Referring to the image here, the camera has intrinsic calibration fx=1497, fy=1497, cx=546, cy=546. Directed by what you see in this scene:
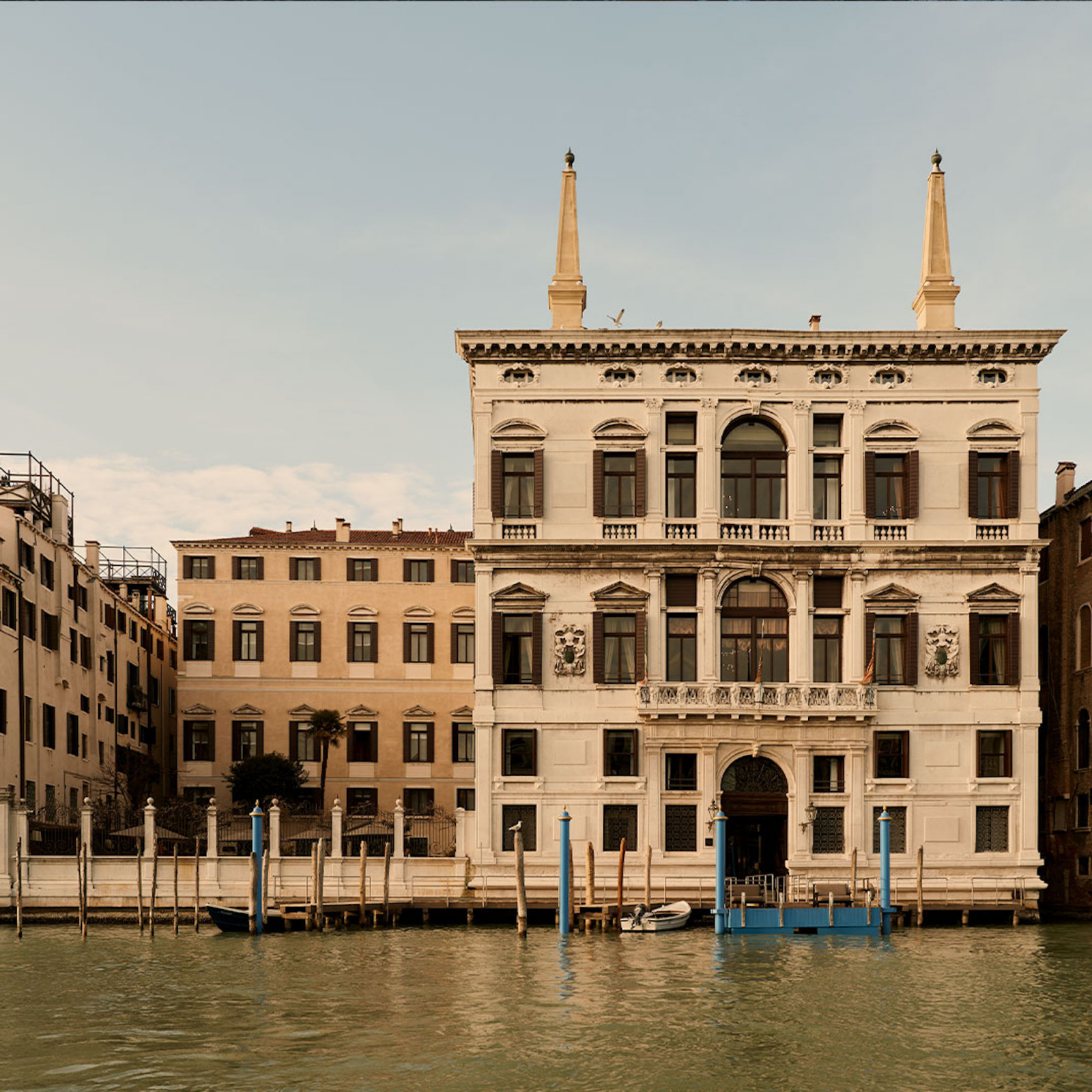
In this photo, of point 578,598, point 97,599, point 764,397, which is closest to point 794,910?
point 578,598

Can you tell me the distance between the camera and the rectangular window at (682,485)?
41000mm

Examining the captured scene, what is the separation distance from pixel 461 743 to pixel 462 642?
4013mm

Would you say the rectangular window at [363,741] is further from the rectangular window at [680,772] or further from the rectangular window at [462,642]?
the rectangular window at [680,772]

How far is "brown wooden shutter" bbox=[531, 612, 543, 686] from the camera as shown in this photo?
40.3 meters

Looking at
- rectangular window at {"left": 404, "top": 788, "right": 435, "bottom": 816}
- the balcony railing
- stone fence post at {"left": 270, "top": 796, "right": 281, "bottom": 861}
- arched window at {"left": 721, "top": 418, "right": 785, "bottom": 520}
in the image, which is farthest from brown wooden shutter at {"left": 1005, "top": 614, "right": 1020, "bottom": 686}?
rectangular window at {"left": 404, "top": 788, "right": 435, "bottom": 816}

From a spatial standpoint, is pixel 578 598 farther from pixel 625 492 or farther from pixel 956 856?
pixel 956 856

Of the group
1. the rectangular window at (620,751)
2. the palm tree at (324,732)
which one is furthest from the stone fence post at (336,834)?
the palm tree at (324,732)

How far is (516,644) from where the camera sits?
40.7 meters

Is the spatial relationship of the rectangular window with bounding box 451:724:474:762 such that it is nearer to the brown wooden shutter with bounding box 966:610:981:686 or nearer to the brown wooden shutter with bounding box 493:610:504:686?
the brown wooden shutter with bounding box 493:610:504:686

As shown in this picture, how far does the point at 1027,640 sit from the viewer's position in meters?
40.5

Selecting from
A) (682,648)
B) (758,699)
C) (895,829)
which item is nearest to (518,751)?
(682,648)

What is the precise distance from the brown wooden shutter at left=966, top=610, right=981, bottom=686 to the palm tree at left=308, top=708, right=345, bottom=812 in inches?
1028

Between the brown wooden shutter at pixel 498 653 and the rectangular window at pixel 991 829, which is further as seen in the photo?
the brown wooden shutter at pixel 498 653

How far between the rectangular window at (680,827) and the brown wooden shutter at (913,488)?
389 inches
